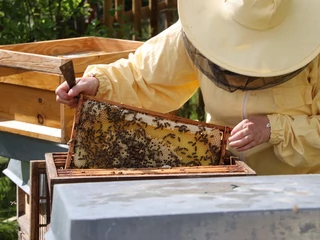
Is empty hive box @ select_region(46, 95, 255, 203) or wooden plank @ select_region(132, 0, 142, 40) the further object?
wooden plank @ select_region(132, 0, 142, 40)

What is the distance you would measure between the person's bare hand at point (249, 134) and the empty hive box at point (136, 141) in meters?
0.07

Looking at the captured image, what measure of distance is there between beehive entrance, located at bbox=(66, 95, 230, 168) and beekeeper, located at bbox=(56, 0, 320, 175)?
102 mm

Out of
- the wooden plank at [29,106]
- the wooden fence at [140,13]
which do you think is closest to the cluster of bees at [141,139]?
the wooden plank at [29,106]

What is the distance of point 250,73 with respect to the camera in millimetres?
2195

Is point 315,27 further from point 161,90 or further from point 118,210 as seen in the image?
point 118,210

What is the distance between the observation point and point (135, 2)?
6.01 meters

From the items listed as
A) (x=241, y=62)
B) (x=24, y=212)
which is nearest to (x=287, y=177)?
(x=241, y=62)

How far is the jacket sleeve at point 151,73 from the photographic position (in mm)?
2492

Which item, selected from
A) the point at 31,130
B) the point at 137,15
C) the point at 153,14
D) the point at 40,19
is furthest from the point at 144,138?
the point at 153,14

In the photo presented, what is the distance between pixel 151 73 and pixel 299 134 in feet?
2.10

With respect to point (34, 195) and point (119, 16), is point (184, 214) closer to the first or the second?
point (34, 195)

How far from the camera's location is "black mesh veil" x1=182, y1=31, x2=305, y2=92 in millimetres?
2275

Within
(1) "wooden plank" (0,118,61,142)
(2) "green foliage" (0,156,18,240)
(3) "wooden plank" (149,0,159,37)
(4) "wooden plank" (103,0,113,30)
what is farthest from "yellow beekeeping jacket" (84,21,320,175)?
(3) "wooden plank" (149,0,159,37)

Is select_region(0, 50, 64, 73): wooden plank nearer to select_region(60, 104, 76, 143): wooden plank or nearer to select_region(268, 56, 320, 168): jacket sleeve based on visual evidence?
select_region(60, 104, 76, 143): wooden plank
